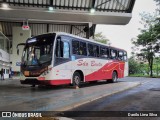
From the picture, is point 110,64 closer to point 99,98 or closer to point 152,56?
point 99,98

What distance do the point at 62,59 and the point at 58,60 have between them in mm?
387

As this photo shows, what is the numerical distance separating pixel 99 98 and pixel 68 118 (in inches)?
160

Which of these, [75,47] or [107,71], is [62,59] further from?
[107,71]

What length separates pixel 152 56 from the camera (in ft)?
155

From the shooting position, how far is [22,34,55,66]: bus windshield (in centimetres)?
1314

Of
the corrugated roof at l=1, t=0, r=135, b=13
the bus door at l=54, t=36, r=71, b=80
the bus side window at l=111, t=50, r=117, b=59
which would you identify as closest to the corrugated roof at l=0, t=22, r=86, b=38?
the corrugated roof at l=1, t=0, r=135, b=13

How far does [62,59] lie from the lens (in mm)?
13617

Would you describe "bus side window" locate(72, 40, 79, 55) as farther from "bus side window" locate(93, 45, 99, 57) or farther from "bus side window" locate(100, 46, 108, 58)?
"bus side window" locate(100, 46, 108, 58)

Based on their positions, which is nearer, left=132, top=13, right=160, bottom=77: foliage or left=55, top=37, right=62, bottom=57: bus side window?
left=55, top=37, right=62, bottom=57: bus side window

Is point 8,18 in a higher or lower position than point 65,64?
higher

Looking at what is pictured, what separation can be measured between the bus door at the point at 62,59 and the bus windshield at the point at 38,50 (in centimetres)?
40

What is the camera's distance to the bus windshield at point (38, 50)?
13.1 m

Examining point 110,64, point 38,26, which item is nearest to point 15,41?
point 38,26

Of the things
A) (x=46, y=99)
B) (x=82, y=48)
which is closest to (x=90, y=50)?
(x=82, y=48)
